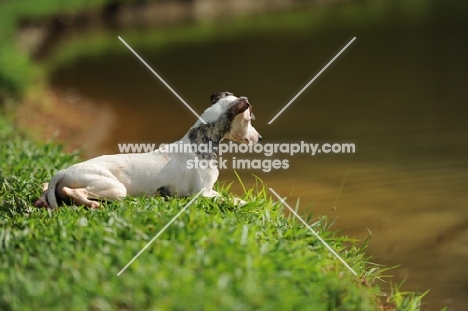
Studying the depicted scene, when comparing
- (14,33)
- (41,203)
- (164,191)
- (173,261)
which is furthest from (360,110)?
(14,33)

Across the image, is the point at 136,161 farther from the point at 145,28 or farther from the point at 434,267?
the point at 145,28

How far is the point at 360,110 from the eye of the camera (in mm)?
12336

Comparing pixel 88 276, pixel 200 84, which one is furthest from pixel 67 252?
pixel 200 84

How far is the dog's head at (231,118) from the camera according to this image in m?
5.89

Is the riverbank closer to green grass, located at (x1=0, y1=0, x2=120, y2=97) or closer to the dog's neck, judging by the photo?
the dog's neck

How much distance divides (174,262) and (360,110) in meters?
8.04

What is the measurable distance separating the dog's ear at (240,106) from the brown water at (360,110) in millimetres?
1575

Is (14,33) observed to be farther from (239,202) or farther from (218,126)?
(239,202)

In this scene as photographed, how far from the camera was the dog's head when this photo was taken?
19.3 feet

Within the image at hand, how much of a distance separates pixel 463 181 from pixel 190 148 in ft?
11.1

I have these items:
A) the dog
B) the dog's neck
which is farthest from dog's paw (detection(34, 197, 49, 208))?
the dog's neck

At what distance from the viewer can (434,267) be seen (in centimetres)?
653

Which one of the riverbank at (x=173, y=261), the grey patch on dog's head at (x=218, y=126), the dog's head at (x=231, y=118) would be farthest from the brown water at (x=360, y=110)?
the grey patch on dog's head at (x=218, y=126)

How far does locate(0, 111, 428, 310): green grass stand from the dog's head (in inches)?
16.5
